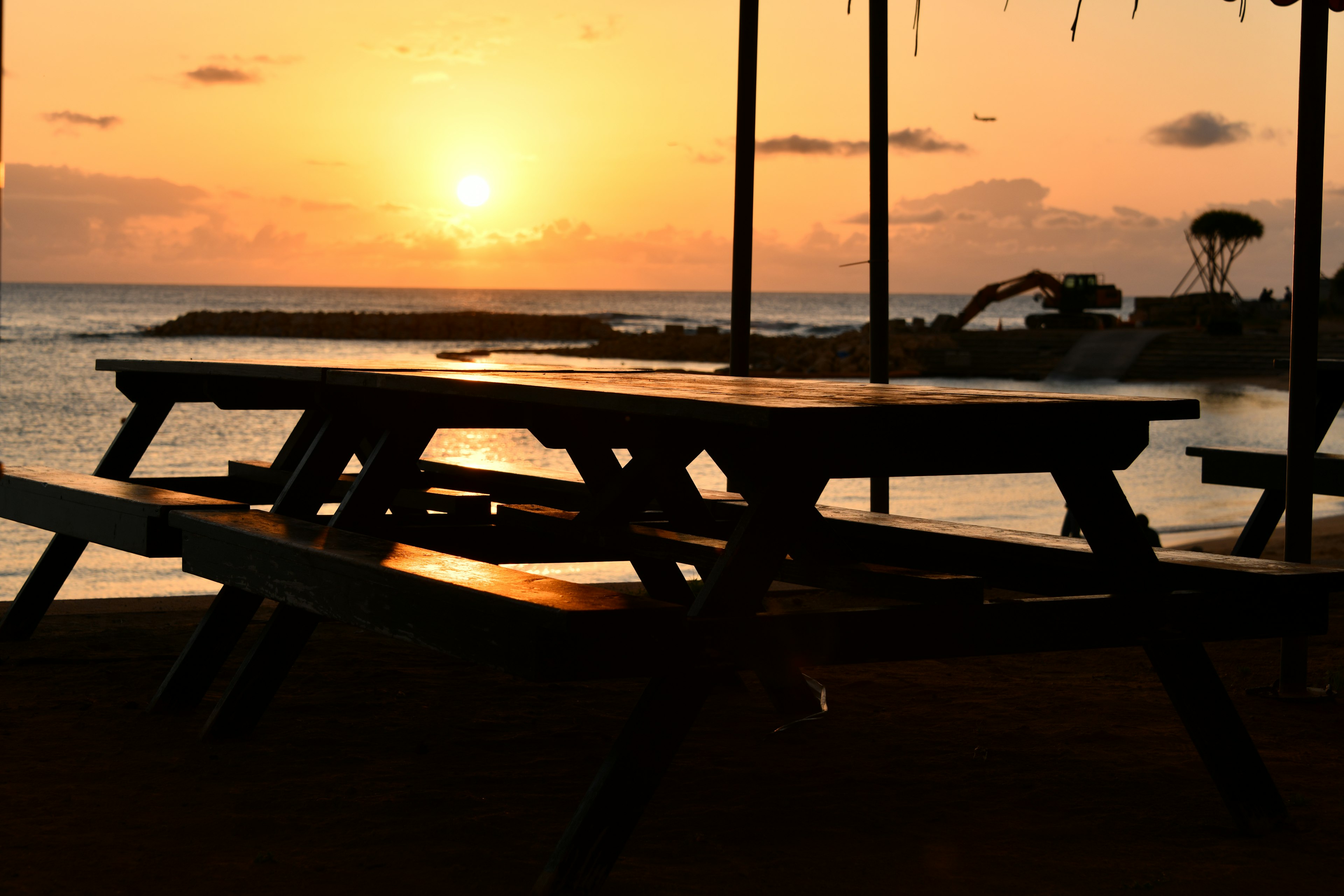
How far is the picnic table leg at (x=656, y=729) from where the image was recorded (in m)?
2.58

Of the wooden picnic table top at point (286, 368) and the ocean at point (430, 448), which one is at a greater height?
the wooden picnic table top at point (286, 368)

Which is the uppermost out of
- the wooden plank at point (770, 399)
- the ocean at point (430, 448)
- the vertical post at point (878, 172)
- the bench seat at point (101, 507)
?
the vertical post at point (878, 172)

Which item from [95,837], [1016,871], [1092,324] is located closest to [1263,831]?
[1016,871]

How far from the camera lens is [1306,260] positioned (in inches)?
169

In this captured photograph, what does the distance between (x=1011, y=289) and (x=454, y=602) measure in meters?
49.7

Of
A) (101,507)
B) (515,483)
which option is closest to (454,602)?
(101,507)

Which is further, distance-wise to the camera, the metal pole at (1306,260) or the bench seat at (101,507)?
the metal pole at (1306,260)

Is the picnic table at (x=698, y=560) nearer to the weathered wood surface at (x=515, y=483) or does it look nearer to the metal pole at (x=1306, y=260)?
the weathered wood surface at (x=515, y=483)

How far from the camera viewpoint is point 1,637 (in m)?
5.11

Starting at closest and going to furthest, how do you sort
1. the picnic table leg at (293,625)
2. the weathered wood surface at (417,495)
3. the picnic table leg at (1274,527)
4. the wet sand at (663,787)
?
1. the wet sand at (663,787)
2. the picnic table leg at (293,625)
3. the picnic table leg at (1274,527)
4. the weathered wood surface at (417,495)

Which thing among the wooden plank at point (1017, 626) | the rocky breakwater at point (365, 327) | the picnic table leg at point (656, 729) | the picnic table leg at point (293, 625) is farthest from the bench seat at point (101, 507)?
the rocky breakwater at point (365, 327)

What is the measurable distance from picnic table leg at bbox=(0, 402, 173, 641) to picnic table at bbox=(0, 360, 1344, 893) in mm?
594

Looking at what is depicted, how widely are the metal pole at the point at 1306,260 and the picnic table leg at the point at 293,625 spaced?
9.50ft

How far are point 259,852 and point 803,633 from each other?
1324 millimetres
